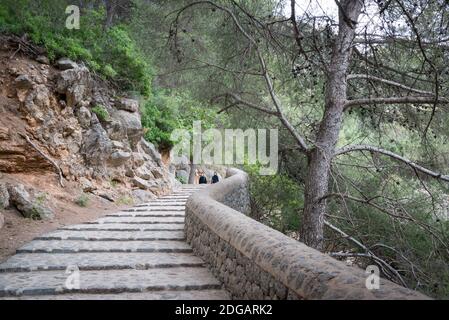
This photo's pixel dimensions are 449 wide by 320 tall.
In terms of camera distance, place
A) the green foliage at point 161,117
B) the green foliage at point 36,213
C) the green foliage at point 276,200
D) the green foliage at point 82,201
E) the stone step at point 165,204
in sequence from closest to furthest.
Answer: the green foliage at point 36,213 → the green foliage at point 82,201 → the stone step at point 165,204 → the green foliage at point 276,200 → the green foliage at point 161,117

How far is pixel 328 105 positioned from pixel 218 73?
311 cm

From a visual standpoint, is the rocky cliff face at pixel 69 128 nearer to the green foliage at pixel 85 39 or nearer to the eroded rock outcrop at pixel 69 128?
the eroded rock outcrop at pixel 69 128

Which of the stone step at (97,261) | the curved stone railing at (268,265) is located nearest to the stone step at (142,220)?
the stone step at (97,261)

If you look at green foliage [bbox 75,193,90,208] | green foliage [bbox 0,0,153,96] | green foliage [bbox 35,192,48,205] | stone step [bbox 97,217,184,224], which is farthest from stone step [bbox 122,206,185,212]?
green foliage [bbox 0,0,153,96]

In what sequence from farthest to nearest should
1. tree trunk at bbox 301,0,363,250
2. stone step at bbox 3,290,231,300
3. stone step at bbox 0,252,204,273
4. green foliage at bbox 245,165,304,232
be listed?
green foliage at bbox 245,165,304,232
tree trunk at bbox 301,0,363,250
stone step at bbox 0,252,204,273
stone step at bbox 3,290,231,300

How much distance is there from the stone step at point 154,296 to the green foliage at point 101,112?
8.38 metres

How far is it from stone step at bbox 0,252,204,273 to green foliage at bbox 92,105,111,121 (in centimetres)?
664

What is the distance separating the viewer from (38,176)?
949 centimetres

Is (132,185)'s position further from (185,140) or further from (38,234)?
(185,140)

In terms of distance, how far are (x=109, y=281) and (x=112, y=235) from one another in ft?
9.04

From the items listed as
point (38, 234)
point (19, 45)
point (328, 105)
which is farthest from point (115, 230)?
point (19, 45)

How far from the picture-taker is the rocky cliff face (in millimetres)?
9320

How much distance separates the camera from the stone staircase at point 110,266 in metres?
4.60

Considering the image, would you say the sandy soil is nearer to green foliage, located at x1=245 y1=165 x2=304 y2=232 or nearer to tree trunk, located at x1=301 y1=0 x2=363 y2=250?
tree trunk, located at x1=301 y1=0 x2=363 y2=250
